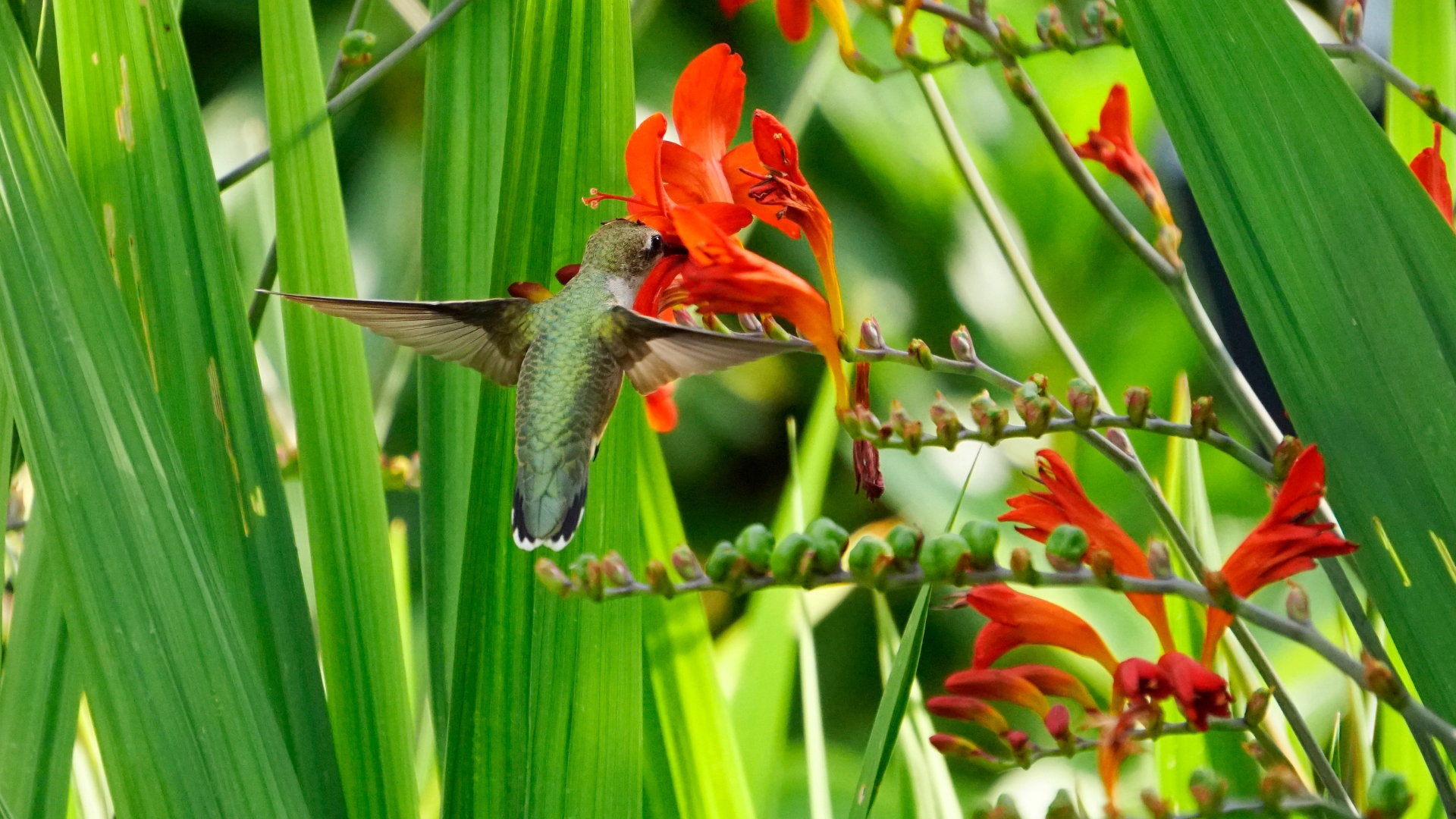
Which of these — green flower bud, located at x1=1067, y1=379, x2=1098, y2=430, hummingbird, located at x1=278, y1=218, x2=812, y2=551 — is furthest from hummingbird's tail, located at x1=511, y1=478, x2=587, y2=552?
green flower bud, located at x1=1067, y1=379, x2=1098, y2=430

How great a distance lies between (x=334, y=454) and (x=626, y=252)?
7.2 inches

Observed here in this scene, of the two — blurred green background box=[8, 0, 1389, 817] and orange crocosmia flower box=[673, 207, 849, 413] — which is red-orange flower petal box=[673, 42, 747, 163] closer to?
orange crocosmia flower box=[673, 207, 849, 413]

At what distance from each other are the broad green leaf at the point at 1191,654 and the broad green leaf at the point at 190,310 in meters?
0.46

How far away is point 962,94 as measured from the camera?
1.39m

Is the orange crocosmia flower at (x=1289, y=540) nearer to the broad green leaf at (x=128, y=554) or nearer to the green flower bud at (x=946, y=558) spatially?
the green flower bud at (x=946, y=558)

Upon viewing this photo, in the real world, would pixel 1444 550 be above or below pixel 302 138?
below

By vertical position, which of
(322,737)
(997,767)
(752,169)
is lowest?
(997,767)

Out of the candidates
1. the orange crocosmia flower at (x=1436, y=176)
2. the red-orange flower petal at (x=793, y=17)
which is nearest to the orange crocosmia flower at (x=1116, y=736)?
the orange crocosmia flower at (x=1436, y=176)

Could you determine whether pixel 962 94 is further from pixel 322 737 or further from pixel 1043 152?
pixel 322 737

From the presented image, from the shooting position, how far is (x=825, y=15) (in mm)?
498

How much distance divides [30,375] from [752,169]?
1.05ft

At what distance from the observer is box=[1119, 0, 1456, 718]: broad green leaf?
0.97 feet

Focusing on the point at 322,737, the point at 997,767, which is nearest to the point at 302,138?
the point at 322,737

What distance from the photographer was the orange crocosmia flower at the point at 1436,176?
1.32 feet
